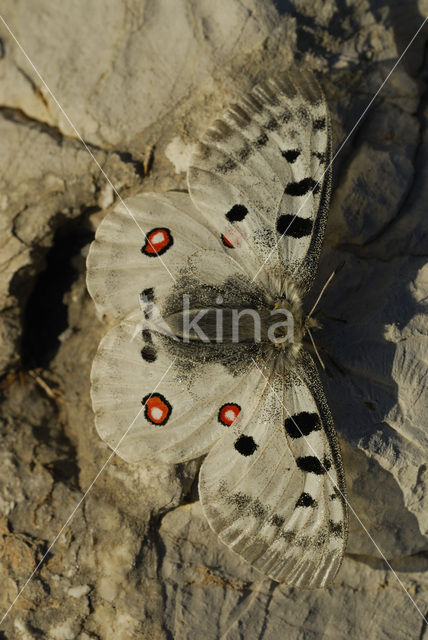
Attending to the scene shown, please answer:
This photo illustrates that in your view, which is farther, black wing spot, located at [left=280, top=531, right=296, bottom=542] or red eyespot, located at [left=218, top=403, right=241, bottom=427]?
red eyespot, located at [left=218, top=403, right=241, bottom=427]

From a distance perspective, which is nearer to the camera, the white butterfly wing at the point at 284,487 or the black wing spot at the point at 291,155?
the white butterfly wing at the point at 284,487

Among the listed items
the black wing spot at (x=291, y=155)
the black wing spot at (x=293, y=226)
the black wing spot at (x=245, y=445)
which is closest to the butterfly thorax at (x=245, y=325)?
the black wing spot at (x=293, y=226)

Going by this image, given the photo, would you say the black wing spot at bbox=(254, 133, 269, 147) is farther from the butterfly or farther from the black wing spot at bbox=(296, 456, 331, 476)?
the black wing spot at bbox=(296, 456, 331, 476)

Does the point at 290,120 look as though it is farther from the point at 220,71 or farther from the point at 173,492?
the point at 173,492

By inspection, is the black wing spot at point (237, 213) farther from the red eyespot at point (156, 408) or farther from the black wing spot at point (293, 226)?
the red eyespot at point (156, 408)

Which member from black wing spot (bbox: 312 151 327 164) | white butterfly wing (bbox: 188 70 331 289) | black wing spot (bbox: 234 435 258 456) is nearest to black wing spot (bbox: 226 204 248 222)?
white butterfly wing (bbox: 188 70 331 289)

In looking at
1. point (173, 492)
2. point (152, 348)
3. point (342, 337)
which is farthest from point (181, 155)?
point (173, 492)
